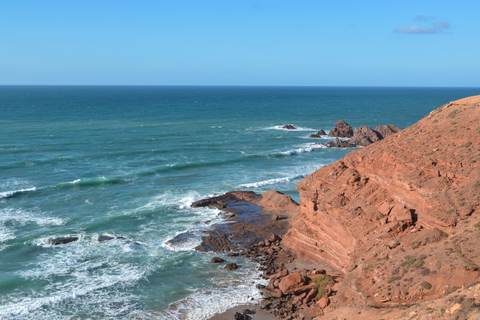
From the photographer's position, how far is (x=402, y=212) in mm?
25266

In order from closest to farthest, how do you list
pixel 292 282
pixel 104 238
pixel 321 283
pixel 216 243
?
pixel 321 283 → pixel 292 282 → pixel 216 243 → pixel 104 238

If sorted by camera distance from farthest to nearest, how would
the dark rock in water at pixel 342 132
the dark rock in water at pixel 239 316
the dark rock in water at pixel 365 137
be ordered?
1. the dark rock in water at pixel 342 132
2. the dark rock in water at pixel 365 137
3. the dark rock in water at pixel 239 316

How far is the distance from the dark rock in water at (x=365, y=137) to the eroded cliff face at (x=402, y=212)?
48.7m

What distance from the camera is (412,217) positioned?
81.9 feet

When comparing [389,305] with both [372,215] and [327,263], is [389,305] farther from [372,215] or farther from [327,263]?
[327,263]

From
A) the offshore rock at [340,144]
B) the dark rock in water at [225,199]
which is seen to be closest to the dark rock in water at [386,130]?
the offshore rock at [340,144]

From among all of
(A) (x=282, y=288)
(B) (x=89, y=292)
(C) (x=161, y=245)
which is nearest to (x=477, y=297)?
(A) (x=282, y=288)

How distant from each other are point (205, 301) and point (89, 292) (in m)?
7.94

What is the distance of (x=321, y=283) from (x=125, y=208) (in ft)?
83.8

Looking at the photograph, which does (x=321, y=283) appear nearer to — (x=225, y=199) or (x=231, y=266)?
(x=231, y=266)

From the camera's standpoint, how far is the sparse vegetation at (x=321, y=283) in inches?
1072

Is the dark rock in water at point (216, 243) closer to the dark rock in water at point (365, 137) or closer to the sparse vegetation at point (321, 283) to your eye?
the sparse vegetation at point (321, 283)

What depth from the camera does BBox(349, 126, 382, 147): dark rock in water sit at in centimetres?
8056

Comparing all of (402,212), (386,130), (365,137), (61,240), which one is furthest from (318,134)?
(402,212)
